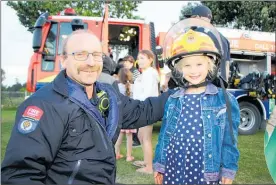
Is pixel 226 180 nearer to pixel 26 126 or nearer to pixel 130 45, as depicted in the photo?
pixel 26 126

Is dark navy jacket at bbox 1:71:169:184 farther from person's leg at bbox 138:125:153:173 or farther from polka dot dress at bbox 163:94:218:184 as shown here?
person's leg at bbox 138:125:153:173

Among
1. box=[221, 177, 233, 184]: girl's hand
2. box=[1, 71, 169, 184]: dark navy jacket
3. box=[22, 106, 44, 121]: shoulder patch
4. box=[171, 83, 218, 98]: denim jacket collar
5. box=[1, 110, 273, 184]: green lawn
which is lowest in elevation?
box=[1, 110, 273, 184]: green lawn

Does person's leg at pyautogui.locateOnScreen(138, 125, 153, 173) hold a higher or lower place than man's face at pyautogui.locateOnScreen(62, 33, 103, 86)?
lower

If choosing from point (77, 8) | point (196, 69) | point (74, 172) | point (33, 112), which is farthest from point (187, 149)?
point (77, 8)

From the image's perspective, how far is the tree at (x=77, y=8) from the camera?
13903 millimetres

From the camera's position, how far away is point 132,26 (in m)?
7.53

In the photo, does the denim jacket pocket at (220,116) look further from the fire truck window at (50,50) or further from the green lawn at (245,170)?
the fire truck window at (50,50)

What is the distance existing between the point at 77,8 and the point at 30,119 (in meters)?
13.9

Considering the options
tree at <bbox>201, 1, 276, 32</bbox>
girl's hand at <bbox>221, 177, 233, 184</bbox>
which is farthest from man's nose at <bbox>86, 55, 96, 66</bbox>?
tree at <bbox>201, 1, 276, 32</bbox>

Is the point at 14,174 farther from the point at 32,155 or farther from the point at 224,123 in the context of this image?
the point at 224,123

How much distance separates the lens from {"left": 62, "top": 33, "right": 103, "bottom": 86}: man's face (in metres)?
1.98

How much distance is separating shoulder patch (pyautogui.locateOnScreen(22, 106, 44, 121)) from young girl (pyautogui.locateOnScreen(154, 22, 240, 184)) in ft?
2.99

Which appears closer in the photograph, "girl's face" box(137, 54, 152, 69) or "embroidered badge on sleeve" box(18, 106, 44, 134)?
"embroidered badge on sleeve" box(18, 106, 44, 134)

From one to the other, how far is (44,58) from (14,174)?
5.49 meters
